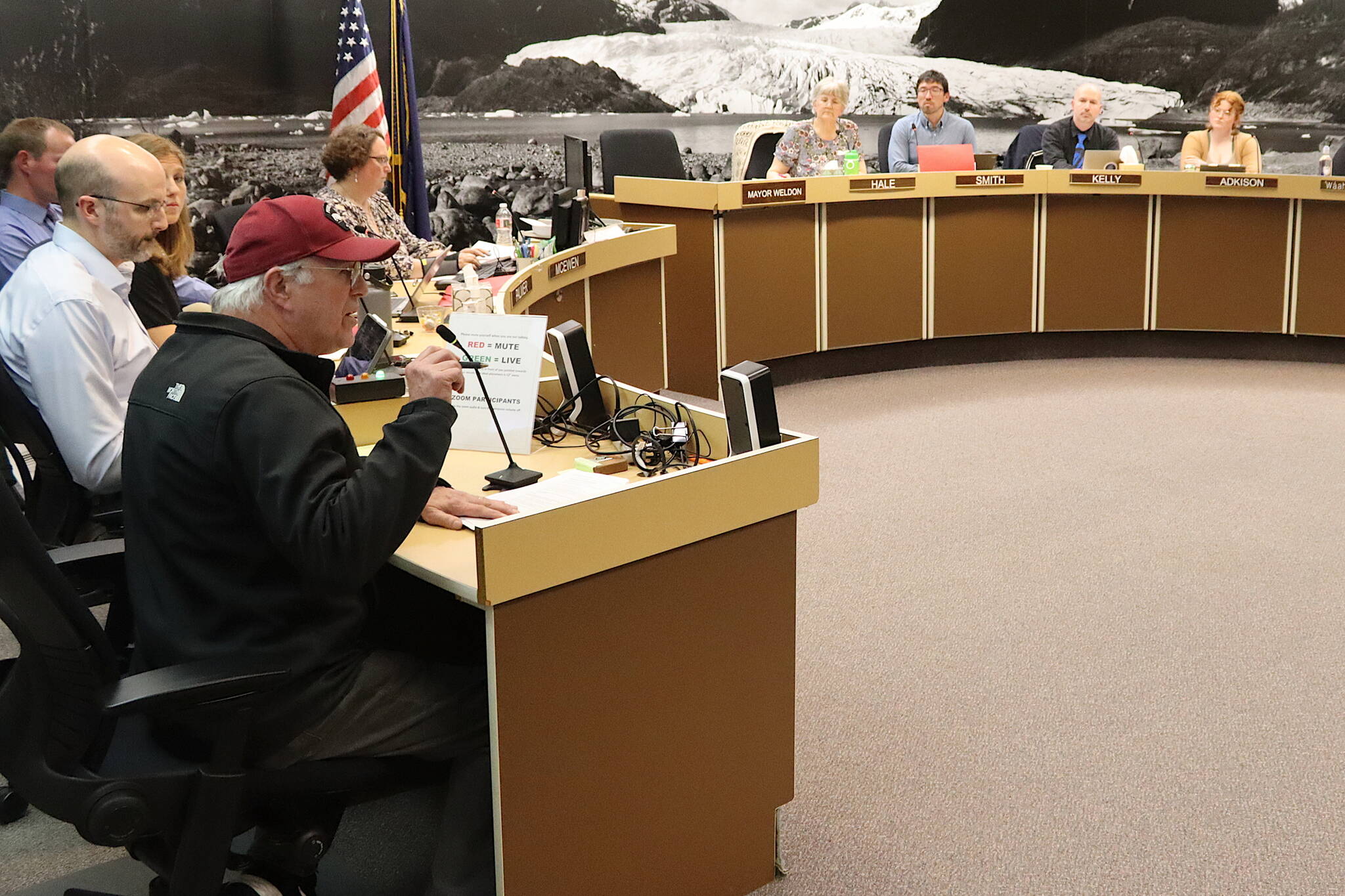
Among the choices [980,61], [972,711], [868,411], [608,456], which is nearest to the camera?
[608,456]

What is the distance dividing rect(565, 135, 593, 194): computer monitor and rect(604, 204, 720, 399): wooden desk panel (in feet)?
2.59

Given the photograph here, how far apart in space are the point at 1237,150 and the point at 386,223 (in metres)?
5.01

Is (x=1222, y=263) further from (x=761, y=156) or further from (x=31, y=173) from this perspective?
(x=31, y=173)

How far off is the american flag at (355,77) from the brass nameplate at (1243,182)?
4.46 m

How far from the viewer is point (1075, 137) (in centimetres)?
718

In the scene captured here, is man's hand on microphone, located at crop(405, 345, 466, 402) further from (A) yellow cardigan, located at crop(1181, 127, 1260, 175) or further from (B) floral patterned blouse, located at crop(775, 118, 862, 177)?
(A) yellow cardigan, located at crop(1181, 127, 1260, 175)

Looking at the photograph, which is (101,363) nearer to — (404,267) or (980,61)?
(404,267)

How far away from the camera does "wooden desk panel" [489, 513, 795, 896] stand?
1.78 metres

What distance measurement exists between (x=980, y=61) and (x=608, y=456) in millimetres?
8619

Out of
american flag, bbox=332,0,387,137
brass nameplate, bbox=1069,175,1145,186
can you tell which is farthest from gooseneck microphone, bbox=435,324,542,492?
brass nameplate, bbox=1069,175,1145,186

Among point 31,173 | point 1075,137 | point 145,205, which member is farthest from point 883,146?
point 145,205

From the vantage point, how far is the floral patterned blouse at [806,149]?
668cm

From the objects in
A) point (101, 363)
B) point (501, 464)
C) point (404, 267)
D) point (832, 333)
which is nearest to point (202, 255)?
point (404, 267)

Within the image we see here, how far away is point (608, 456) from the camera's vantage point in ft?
7.75
